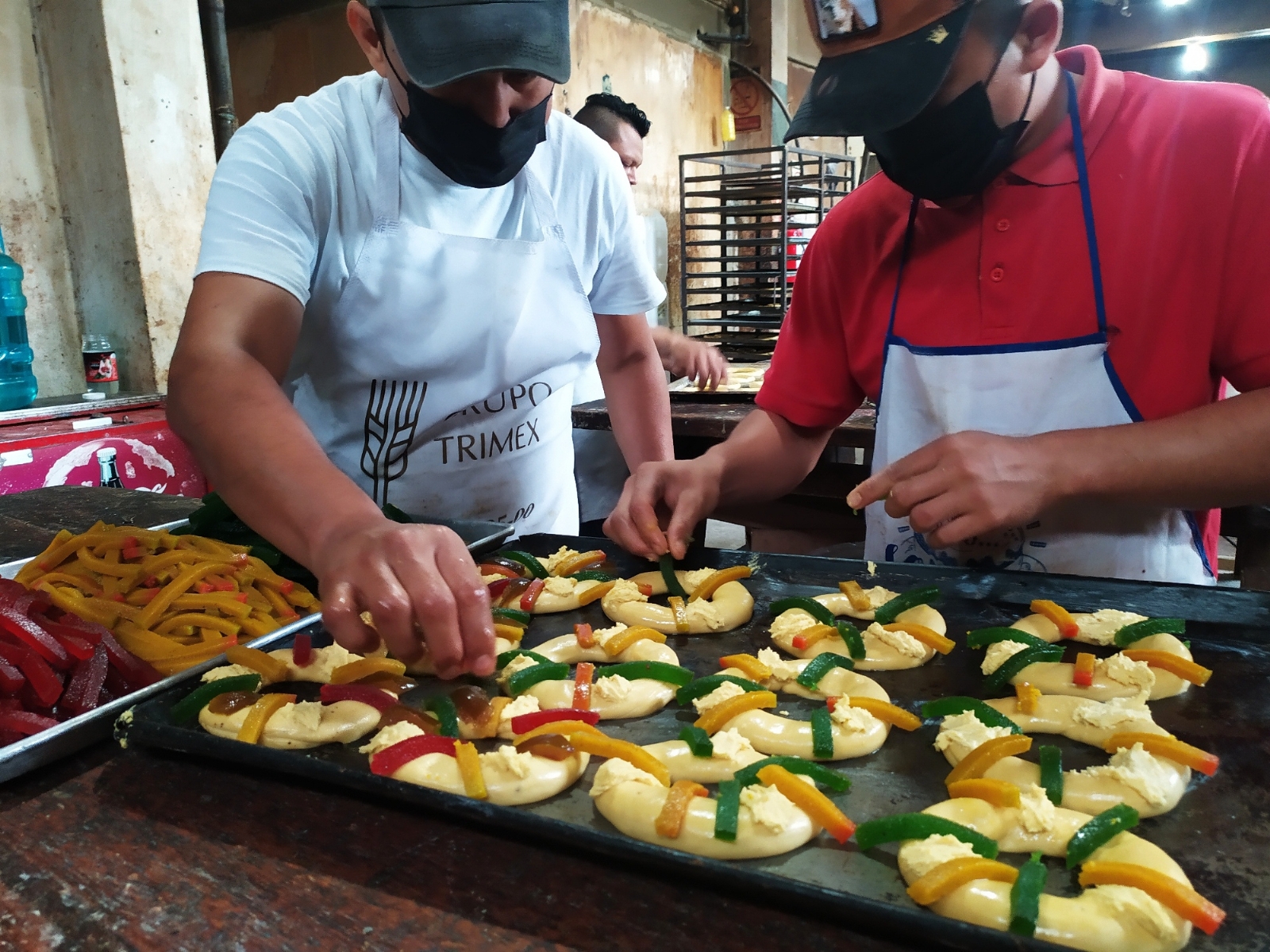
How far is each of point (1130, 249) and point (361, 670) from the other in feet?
4.71

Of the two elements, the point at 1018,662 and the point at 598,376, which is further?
the point at 598,376

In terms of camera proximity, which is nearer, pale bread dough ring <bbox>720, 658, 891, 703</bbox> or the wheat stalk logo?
pale bread dough ring <bbox>720, 658, 891, 703</bbox>

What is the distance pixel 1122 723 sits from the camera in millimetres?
1075

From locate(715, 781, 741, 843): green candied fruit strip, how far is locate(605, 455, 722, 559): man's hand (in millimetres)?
778

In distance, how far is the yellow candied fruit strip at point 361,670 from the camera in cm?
122

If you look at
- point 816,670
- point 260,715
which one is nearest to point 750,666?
point 816,670

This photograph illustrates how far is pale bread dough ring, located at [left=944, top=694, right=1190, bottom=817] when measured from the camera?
0.93 metres

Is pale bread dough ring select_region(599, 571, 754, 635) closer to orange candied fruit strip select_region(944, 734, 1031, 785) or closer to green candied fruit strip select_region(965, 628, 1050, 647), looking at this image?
green candied fruit strip select_region(965, 628, 1050, 647)

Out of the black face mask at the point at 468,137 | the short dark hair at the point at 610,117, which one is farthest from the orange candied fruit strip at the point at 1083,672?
the short dark hair at the point at 610,117

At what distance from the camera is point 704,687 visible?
47.0 inches

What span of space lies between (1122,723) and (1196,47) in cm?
455

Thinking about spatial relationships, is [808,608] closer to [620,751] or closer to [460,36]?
[620,751]

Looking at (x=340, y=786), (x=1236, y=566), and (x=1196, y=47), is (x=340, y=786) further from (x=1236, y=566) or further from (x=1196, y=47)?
(x=1196, y=47)

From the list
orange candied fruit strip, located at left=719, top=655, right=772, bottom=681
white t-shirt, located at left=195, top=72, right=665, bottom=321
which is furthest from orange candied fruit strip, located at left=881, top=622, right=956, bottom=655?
white t-shirt, located at left=195, top=72, right=665, bottom=321
